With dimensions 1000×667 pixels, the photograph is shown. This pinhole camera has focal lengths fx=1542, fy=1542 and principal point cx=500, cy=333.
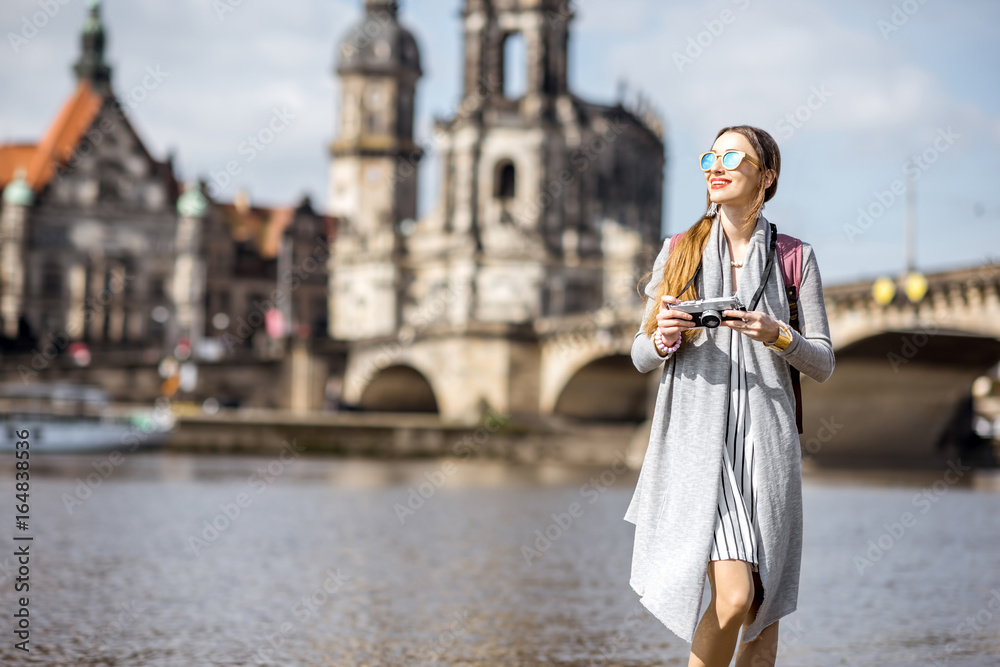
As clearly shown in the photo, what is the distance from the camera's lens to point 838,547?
13.8 m

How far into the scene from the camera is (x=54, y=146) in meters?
79.4

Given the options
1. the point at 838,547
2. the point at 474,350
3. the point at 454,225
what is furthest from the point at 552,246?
the point at 838,547

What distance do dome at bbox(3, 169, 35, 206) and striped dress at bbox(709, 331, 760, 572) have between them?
75.6m

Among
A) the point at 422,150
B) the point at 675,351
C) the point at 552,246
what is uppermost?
the point at 422,150

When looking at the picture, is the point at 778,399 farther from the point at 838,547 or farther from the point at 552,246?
the point at 552,246

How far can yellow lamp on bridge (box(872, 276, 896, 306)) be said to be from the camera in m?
34.8

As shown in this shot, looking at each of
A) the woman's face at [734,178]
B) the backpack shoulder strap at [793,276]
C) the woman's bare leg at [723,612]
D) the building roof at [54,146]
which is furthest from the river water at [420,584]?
the building roof at [54,146]

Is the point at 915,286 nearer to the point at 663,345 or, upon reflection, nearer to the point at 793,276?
the point at 793,276

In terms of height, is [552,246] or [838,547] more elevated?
[552,246]

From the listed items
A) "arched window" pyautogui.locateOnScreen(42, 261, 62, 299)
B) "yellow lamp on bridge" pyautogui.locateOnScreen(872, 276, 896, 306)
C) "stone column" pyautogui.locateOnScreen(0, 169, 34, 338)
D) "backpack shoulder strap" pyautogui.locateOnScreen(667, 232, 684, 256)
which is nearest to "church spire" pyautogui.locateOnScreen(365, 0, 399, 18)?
"stone column" pyautogui.locateOnScreen(0, 169, 34, 338)

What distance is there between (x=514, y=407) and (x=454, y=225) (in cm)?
1347

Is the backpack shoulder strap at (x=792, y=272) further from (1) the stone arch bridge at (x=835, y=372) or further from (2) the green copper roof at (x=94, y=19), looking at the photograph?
(2) the green copper roof at (x=94, y=19)

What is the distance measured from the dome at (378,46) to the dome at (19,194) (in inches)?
680

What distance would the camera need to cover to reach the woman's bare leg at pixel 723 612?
13.1 feet
